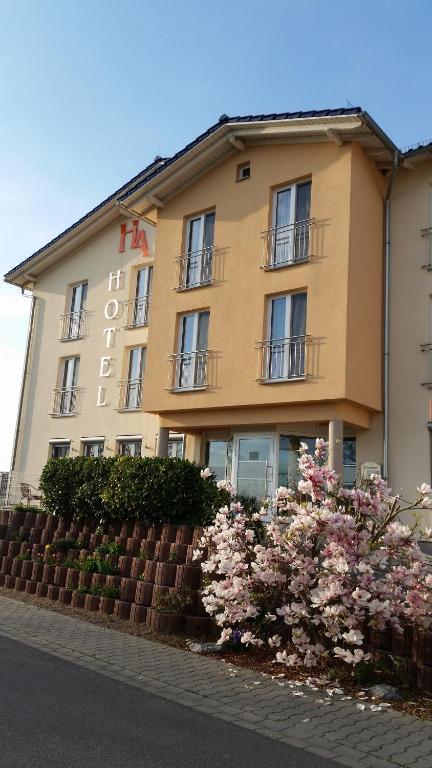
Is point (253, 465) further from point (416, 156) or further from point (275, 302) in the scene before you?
point (416, 156)

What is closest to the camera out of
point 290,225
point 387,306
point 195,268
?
point 387,306

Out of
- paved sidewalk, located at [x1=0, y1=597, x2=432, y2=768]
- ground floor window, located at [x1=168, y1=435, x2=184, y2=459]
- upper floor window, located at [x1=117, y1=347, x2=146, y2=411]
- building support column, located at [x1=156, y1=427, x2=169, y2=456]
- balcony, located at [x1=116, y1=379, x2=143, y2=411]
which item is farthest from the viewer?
upper floor window, located at [x1=117, y1=347, x2=146, y2=411]

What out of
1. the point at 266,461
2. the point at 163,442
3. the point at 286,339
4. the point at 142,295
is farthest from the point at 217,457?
the point at 142,295

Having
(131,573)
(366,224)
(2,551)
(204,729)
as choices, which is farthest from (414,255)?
(204,729)

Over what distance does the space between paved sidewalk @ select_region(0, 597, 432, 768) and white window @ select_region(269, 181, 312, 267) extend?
33.8 feet

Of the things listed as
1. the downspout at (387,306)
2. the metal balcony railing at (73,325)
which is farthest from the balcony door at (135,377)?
the downspout at (387,306)

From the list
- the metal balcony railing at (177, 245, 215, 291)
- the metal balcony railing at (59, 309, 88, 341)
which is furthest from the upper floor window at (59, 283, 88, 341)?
the metal balcony railing at (177, 245, 215, 291)

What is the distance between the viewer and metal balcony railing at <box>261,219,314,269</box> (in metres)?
16.6

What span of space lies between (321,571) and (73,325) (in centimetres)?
1901

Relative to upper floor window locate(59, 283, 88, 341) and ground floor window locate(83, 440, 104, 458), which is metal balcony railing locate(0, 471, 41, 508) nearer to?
ground floor window locate(83, 440, 104, 458)

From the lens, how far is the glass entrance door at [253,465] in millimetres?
17219

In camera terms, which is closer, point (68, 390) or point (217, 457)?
point (217, 457)

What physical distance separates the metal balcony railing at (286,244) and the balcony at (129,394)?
666 centimetres

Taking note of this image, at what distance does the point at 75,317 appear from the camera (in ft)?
81.6
